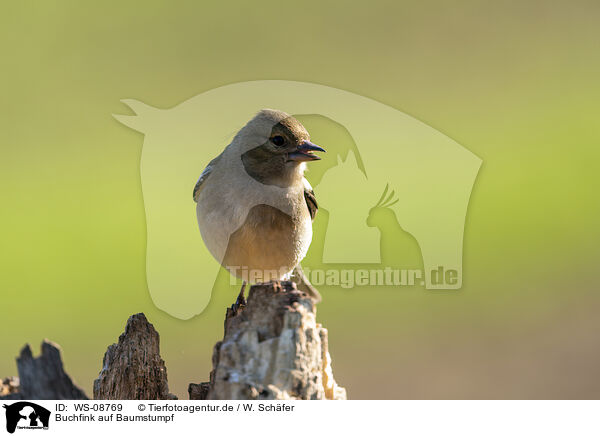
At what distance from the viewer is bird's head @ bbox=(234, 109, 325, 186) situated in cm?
498

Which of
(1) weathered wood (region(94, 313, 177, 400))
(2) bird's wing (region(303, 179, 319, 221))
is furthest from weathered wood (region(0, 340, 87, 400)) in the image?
(2) bird's wing (region(303, 179, 319, 221))

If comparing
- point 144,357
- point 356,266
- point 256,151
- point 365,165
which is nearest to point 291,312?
point 144,357

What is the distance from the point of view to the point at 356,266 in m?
6.12

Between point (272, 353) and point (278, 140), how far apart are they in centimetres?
223

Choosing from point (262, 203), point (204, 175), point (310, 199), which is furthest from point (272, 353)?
point (204, 175)

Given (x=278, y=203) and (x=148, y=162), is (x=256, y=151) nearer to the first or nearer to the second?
(x=278, y=203)

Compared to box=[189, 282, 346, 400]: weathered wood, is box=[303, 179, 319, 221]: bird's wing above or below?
above

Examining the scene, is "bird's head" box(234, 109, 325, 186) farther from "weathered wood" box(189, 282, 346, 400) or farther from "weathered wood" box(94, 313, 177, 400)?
"weathered wood" box(189, 282, 346, 400)

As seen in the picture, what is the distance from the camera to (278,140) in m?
5.03

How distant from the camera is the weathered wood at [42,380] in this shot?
5.23m

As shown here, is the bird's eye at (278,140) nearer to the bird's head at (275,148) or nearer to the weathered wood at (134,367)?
the bird's head at (275,148)

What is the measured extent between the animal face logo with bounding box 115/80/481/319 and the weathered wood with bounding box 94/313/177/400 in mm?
386
